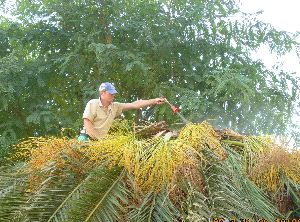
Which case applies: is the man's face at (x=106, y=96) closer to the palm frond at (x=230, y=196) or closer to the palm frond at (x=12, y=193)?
the palm frond at (x=12, y=193)

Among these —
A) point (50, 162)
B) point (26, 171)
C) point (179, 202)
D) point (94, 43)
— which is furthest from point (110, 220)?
point (94, 43)

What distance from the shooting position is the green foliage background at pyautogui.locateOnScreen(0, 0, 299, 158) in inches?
334

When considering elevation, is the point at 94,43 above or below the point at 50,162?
above

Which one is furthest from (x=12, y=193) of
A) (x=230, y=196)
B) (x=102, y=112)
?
(x=102, y=112)

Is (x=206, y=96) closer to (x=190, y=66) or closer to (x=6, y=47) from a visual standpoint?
(x=190, y=66)

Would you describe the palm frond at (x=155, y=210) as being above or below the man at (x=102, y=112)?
below

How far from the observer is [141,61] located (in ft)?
28.4

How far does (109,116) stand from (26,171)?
1.80 m

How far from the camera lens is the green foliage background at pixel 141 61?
8.48 metres

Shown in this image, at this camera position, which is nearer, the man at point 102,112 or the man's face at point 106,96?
the man at point 102,112

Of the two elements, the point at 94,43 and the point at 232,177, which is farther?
the point at 94,43

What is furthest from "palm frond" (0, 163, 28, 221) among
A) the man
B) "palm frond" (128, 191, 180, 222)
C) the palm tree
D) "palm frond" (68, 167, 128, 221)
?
the man

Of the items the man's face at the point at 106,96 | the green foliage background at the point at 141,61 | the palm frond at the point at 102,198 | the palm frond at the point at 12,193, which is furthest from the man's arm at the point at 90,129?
the green foliage background at the point at 141,61

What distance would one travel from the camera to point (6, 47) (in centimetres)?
912
